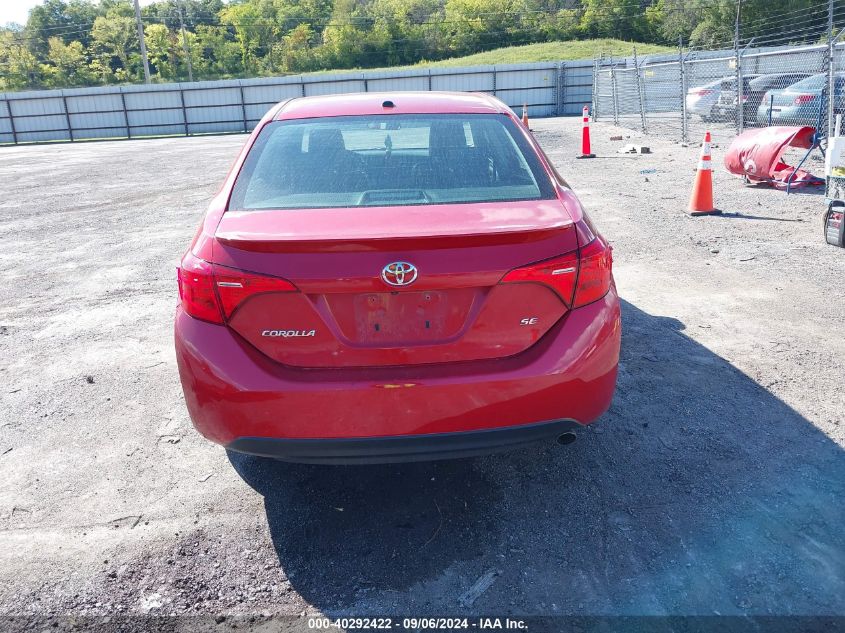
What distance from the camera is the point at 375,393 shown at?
92.5 inches

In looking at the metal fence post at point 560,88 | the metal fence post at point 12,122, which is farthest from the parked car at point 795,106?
the metal fence post at point 12,122

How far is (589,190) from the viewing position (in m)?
10.5

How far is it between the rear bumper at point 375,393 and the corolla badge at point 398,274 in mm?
324

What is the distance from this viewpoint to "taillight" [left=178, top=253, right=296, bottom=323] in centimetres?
234

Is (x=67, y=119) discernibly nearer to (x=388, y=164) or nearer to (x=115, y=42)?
(x=388, y=164)

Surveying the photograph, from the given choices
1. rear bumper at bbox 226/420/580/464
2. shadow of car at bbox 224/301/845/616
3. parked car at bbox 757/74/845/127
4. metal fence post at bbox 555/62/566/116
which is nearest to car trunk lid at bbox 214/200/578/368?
rear bumper at bbox 226/420/580/464

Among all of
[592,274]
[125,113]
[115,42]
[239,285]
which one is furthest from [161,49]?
[592,274]

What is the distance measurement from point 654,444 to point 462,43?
81.1 meters

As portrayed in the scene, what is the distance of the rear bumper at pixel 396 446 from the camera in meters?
2.40

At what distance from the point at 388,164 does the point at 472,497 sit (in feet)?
5.07

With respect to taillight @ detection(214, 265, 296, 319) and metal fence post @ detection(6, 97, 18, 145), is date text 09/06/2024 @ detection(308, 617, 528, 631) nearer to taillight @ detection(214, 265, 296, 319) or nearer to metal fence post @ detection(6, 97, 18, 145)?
taillight @ detection(214, 265, 296, 319)

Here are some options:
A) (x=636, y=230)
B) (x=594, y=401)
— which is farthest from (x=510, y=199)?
(x=636, y=230)

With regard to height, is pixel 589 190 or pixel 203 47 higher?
pixel 203 47

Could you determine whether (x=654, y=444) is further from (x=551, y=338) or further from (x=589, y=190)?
(x=589, y=190)
